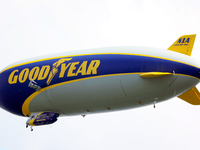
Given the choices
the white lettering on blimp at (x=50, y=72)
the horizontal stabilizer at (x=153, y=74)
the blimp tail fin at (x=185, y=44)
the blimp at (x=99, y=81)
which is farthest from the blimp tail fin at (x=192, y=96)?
the white lettering on blimp at (x=50, y=72)

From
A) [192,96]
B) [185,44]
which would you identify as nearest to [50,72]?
[185,44]

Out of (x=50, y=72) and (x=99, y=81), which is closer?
(x=99, y=81)

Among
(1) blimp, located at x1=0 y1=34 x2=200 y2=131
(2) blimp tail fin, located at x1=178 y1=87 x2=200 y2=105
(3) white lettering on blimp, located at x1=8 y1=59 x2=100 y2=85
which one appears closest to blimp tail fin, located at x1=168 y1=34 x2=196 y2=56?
(1) blimp, located at x1=0 y1=34 x2=200 y2=131

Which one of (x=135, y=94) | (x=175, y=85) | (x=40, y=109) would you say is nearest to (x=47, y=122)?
(x=40, y=109)

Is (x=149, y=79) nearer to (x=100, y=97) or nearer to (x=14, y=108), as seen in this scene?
(x=100, y=97)

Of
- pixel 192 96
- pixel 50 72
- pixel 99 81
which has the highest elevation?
pixel 50 72

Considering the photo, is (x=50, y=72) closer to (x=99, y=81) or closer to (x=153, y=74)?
(x=99, y=81)

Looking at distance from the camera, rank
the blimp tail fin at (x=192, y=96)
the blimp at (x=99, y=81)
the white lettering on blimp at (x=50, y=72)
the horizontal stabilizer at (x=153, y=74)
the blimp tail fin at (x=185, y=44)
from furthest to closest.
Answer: the blimp tail fin at (x=185, y=44) → the blimp tail fin at (x=192, y=96) → the white lettering on blimp at (x=50, y=72) → the blimp at (x=99, y=81) → the horizontal stabilizer at (x=153, y=74)

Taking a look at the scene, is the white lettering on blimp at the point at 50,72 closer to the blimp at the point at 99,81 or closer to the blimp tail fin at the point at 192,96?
the blimp at the point at 99,81
